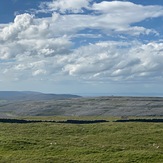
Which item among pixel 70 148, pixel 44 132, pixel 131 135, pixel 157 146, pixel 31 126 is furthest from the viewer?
pixel 31 126

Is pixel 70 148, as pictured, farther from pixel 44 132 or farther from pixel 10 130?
pixel 10 130

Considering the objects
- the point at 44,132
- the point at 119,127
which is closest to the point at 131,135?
the point at 119,127

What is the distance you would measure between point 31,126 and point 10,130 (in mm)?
6290

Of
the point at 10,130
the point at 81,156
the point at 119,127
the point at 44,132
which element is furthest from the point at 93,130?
the point at 81,156

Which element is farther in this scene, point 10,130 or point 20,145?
point 10,130

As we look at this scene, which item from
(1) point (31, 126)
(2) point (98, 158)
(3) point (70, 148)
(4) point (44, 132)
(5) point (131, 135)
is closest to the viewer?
(2) point (98, 158)

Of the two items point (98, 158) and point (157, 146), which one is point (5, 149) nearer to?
point (98, 158)

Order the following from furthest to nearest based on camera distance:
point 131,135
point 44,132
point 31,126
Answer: point 31,126
point 44,132
point 131,135

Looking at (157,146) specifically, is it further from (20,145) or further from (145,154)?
(20,145)

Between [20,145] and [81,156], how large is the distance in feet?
37.2

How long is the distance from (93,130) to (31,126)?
48.0ft

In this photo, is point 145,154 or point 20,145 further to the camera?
point 20,145

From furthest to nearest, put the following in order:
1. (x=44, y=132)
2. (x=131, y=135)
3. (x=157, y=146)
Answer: (x=44, y=132), (x=131, y=135), (x=157, y=146)

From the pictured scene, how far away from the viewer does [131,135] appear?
61.1 meters
